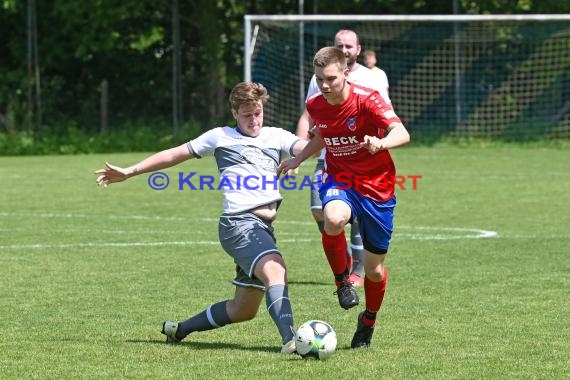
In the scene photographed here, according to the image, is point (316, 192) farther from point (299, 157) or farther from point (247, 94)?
point (247, 94)

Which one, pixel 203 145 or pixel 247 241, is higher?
pixel 203 145

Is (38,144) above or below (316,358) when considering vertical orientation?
below

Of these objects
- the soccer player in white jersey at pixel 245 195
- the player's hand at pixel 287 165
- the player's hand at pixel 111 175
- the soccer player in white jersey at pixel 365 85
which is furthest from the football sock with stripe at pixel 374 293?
the soccer player in white jersey at pixel 365 85

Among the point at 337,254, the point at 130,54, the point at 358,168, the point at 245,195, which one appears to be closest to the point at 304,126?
the point at 337,254

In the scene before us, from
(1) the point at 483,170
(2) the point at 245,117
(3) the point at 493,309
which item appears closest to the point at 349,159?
(2) the point at 245,117

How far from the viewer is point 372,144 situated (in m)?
6.91

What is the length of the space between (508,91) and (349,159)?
82.0 feet

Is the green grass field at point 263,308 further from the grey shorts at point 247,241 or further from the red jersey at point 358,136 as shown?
the red jersey at point 358,136

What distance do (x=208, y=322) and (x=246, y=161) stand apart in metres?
1.03

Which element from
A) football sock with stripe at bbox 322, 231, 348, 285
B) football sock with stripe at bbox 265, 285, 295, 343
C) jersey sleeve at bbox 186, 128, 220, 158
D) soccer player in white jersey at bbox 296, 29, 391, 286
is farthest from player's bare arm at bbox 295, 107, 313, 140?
football sock with stripe at bbox 265, 285, 295, 343

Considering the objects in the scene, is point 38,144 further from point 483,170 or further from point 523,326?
point 523,326

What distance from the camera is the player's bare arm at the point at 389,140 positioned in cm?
693

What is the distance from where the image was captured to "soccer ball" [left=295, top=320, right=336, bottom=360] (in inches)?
271

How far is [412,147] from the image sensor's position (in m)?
30.5
